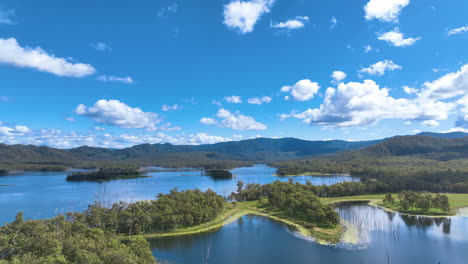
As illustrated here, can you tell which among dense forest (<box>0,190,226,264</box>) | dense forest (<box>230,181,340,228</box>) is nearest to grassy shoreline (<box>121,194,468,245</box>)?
dense forest (<box>230,181,340,228</box>)

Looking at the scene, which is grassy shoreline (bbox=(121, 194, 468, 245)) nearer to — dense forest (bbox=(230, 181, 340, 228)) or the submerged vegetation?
dense forest (bbox=(230, 181, 340, 228))

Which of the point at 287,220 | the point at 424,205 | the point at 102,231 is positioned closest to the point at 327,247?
the point at 287,220

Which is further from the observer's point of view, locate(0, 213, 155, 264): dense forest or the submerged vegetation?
the submerged vegetation

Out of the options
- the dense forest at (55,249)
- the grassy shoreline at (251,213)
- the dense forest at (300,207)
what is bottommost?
the grassy shoreline at (251,213)

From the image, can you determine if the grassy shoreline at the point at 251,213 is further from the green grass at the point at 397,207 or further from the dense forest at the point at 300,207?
the green grass at the point at 397,207

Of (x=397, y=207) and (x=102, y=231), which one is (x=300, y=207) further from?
(x=102, y=231)

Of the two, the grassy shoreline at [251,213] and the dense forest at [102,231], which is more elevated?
the dense forest at [102,231]

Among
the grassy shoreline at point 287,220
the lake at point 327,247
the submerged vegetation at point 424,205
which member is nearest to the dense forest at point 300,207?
the grassy shoreline at point 287,220
